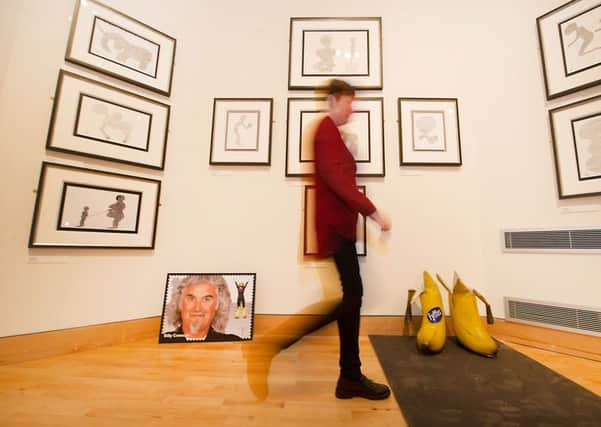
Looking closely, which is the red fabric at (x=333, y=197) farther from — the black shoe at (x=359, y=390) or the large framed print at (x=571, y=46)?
the large framed print at (x=571, y=46)

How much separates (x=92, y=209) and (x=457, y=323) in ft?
8.19

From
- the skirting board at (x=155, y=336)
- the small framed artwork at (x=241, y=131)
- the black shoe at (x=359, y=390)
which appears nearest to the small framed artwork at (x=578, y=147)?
the skirting board at (x=155, y=336)

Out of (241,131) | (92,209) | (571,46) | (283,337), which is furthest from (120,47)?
(571,46)

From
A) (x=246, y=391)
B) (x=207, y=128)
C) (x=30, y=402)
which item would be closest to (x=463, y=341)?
(x=246, y=391)

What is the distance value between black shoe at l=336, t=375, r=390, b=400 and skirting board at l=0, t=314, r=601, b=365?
0.36 m

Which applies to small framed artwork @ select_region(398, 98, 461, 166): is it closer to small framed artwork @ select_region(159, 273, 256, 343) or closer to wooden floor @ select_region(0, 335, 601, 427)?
wooden floor @ select_region(0, 335, 601, 427)

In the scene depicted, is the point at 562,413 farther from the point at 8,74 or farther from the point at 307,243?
the point at 8,74

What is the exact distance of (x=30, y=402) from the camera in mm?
1029

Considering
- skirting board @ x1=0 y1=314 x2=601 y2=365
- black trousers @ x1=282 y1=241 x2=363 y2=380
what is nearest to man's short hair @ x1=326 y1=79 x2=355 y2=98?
black trousers @ x1=282 y1=241 x2=363 y2=380

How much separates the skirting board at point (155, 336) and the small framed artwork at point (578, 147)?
35.8 inches

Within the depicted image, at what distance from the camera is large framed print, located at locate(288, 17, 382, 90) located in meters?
2.09

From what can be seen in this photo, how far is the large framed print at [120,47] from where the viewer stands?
1696 mm

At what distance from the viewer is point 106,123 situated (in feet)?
5.68

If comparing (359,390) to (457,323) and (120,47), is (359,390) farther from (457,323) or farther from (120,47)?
(120,47)
